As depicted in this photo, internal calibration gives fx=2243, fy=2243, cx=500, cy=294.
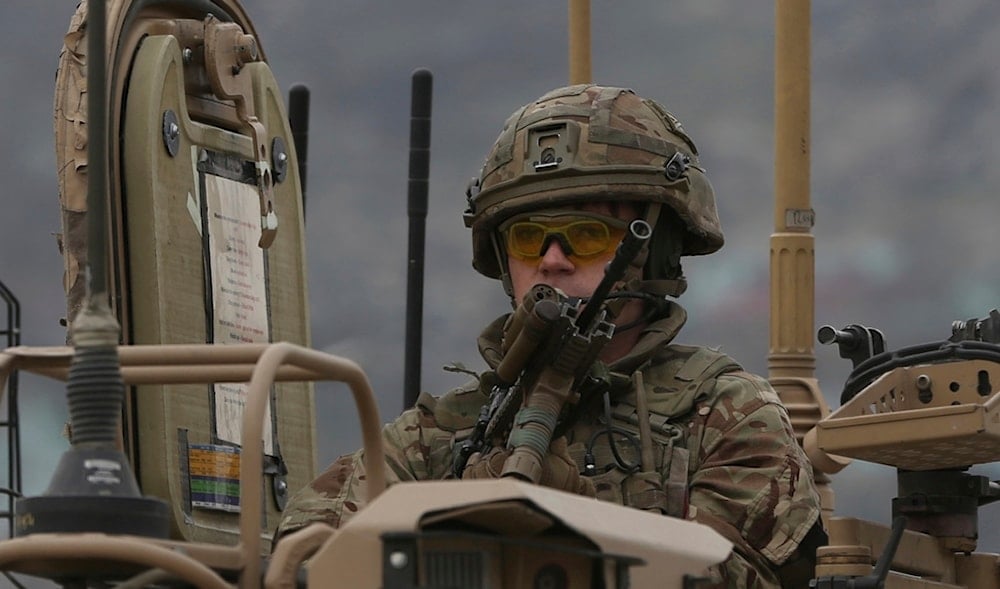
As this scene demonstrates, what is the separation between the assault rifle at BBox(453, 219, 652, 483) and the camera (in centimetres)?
618

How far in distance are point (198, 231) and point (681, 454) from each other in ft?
6.83

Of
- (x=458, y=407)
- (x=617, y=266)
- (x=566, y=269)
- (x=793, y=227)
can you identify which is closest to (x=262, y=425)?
(x=617, y=266)

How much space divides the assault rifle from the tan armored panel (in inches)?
51.8

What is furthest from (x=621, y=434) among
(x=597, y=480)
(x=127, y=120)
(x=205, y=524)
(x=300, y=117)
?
(x=300, y=117)

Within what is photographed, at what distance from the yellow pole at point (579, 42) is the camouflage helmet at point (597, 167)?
5.50m

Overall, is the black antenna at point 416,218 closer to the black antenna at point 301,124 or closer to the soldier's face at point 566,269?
the black antenna at point 301,124

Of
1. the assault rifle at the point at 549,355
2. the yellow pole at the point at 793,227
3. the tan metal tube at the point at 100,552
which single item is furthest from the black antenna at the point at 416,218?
the tan metal tube at the point at 100,552

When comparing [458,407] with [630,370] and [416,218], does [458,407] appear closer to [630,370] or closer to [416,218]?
[630,370]

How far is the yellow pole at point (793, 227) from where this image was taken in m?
13.3

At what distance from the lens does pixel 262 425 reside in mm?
4195

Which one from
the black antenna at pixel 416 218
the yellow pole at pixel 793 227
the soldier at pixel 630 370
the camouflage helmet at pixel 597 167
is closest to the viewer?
the soldier at pixel 630 370

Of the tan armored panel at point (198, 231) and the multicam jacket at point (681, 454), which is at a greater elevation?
the tan armored panel at point (198, 231)

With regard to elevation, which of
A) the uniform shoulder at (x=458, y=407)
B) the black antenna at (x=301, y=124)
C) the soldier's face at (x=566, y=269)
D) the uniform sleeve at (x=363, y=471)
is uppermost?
the black antenna at (x=301, y=124)

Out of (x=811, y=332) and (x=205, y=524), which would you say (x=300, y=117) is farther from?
(x=811, y=332)
